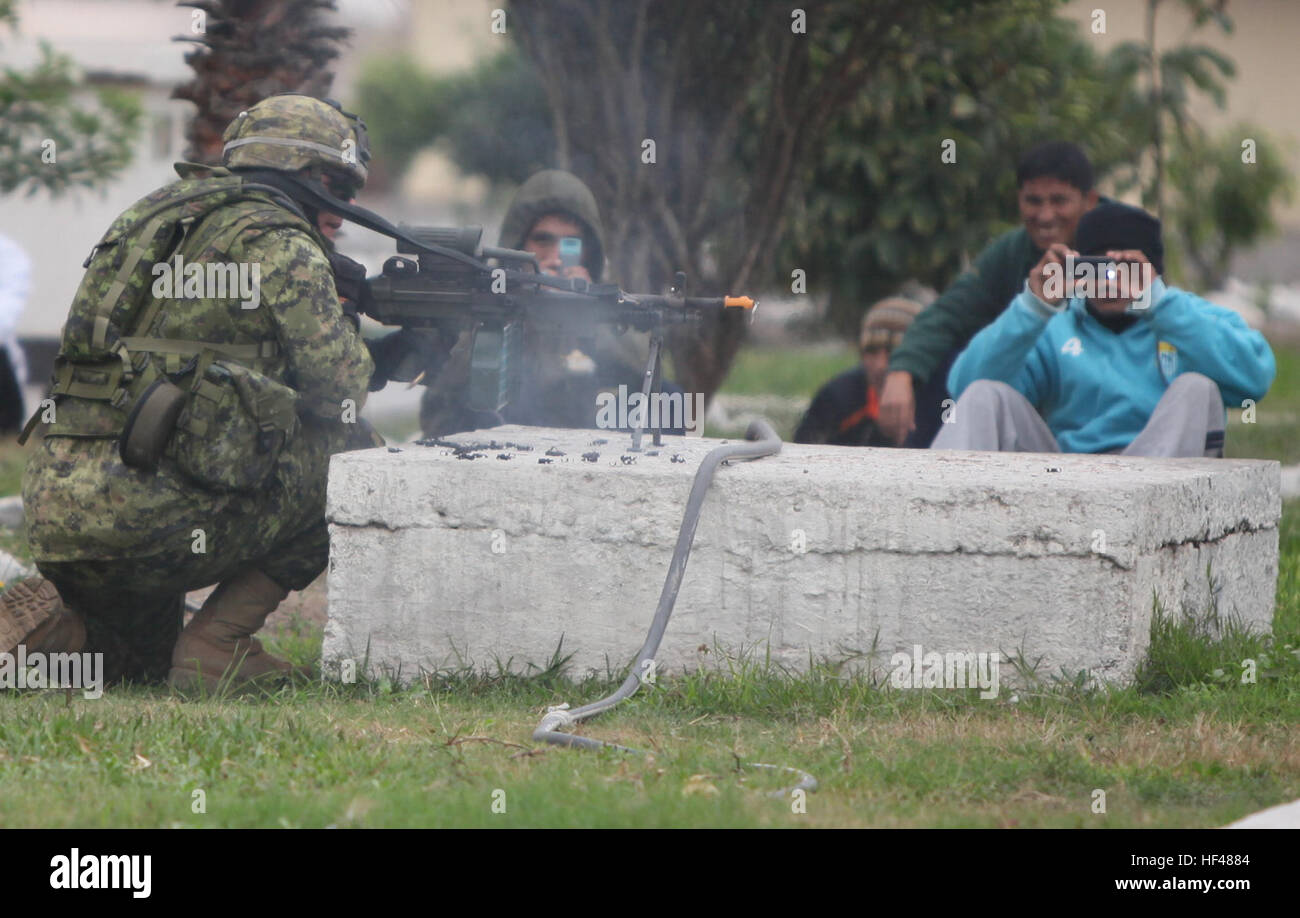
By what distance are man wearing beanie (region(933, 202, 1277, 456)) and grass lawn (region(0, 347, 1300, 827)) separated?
83 centimetres

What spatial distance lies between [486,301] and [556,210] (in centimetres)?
171

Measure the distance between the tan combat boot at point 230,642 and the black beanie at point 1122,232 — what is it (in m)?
2.89

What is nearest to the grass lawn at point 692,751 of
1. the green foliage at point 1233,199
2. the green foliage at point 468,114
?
the green foliage at point 468,114

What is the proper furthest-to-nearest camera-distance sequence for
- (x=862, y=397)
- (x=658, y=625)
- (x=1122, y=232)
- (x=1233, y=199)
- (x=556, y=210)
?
(x=1233, y=199), (x=862, y=397), (x=556, y=210), (x=1122, y=232), (x=658, y=625)

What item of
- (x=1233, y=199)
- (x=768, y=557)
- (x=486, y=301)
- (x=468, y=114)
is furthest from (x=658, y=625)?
(x=1233, y=199)

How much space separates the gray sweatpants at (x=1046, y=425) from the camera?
521cm

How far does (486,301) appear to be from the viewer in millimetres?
5000

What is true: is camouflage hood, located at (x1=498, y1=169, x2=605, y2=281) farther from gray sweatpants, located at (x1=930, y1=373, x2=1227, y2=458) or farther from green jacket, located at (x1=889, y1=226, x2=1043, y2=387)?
→ gray sweatpants, located at (x1=930, y1=373, x2=1227, y2=458)

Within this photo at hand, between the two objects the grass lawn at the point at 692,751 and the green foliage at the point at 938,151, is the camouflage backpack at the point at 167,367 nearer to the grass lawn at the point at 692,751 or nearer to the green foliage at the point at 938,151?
the grass lawn at the point at 692,751

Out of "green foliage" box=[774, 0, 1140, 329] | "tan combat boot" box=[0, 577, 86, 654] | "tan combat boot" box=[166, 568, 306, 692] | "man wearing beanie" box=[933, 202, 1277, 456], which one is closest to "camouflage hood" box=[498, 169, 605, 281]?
"man wearing beanie" box=[933, 202, 1277, 456]

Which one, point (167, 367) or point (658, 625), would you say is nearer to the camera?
point (658, 625)

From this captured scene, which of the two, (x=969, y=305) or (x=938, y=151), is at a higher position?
(x=938, y=151)

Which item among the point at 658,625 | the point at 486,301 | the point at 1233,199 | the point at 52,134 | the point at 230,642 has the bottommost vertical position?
the point at 230,642

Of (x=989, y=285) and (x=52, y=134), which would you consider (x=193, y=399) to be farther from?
(x=52, y=134)
